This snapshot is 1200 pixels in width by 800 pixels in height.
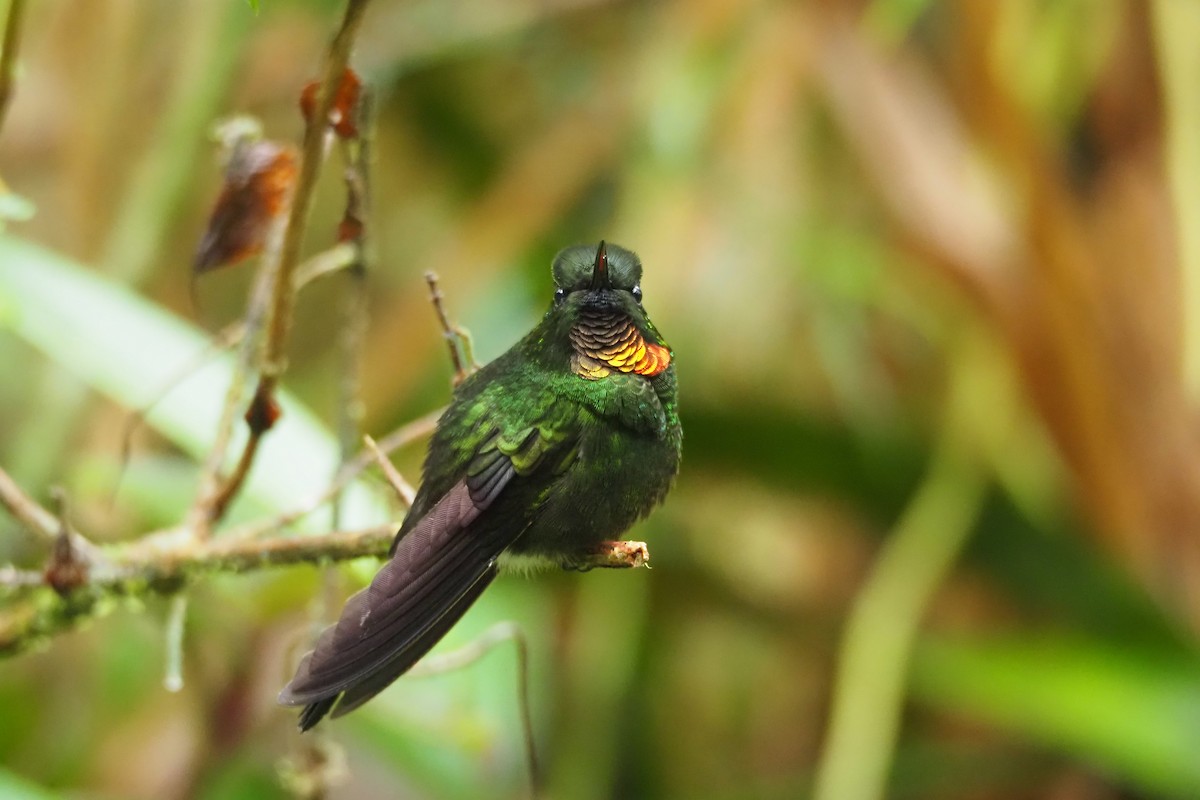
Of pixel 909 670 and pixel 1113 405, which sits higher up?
pixel 1113 405

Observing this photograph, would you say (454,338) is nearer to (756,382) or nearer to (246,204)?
(246,204)

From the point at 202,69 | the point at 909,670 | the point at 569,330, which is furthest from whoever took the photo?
the point at 909,670

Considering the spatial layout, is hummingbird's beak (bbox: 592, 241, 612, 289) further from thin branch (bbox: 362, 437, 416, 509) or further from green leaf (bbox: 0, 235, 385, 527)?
green leaf (bbox: 0, 235, 385, 527)

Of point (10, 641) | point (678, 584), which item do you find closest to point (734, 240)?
point (678, 584)

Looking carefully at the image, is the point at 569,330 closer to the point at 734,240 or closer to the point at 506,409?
the point at 506,409

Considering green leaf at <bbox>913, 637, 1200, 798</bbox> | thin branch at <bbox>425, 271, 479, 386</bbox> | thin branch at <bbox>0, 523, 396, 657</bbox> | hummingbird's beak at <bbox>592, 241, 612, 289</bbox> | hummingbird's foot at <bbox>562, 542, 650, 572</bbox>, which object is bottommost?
thin branch at <bbox>0, 523, 396, 657</bbox>

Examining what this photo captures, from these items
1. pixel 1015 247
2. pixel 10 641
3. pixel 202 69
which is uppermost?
pixel 1015 247

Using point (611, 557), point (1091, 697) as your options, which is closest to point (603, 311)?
point (611, 557)

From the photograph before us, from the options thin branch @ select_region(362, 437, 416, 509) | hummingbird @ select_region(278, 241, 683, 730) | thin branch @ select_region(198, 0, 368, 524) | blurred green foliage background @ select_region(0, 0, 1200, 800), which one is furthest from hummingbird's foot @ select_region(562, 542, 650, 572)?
blurred green foliage background @ select_region(0, 0, 1200, 800)

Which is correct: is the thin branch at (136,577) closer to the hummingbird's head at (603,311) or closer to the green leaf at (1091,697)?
the hummingbird's head at (603,311)
